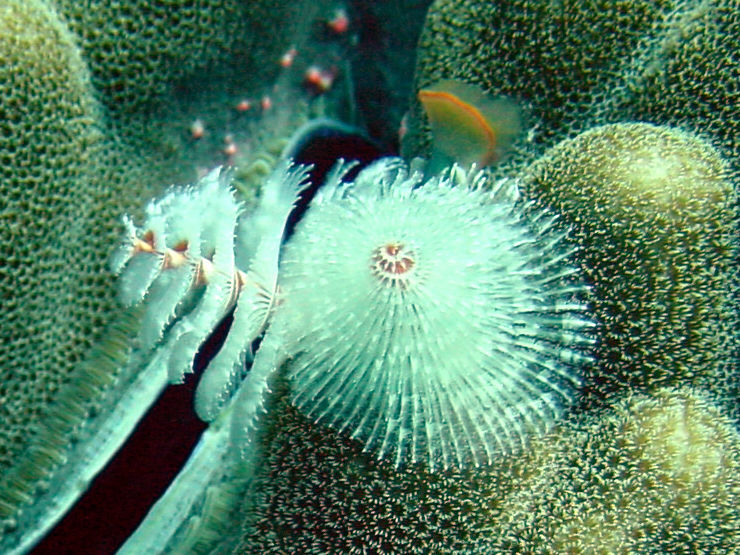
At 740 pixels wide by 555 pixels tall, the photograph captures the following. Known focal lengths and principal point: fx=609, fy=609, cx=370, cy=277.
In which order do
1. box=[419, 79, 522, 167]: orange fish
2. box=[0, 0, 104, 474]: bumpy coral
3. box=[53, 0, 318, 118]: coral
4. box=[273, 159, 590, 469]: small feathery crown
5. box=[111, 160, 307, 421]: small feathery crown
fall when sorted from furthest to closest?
box=[419, 79, 522, 167]: orange fish, box=[53, 0, 318, 118]: coral, box=[0, 0, 104, 474]: bumpy coral, box=[111, 160, 307, 421]: small feathery crown, box=[273, 159, 590, 469]: small feathery crown

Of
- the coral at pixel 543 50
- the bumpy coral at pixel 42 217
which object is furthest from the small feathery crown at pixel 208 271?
the coral at pixel 543 50

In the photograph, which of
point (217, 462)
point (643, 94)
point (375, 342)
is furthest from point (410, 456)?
point (643, 94)

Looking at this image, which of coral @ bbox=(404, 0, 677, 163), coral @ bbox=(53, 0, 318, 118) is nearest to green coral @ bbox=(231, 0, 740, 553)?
coral @ bbox=(404, 0, 677, 163)

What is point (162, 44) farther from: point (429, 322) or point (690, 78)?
point (690, 78)

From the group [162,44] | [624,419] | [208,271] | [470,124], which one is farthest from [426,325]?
[162,44]

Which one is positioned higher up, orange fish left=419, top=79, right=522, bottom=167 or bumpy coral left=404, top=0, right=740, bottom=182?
bumpy coral left=404, top=0, right=740, bottom=182

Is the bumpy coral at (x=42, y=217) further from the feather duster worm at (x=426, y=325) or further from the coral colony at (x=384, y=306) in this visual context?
the feather duster worm at (x=426, y=325)

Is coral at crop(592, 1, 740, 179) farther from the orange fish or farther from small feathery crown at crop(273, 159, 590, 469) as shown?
small feathery crown at crop(273, 159, 590, 469)
